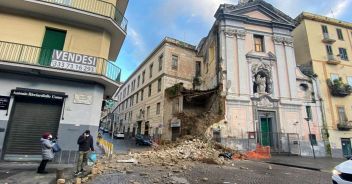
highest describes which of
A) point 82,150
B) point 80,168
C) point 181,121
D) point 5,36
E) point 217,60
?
point 217,60

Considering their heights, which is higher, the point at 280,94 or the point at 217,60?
the point at 217,60

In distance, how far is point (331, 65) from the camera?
2331cm

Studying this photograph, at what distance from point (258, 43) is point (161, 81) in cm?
1185

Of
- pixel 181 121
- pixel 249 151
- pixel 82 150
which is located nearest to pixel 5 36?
pixel 82 150

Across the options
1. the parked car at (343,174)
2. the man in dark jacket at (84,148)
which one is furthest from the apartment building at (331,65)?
the man in dark jacket at (84,148)

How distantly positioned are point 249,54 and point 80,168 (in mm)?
18219

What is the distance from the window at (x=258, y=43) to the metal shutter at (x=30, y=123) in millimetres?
18867

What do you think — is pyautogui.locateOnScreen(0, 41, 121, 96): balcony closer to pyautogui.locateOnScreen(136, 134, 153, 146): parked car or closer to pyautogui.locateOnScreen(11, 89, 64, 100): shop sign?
pyautogui.locateOnScreen(11, 89, 64, 100): shop sign

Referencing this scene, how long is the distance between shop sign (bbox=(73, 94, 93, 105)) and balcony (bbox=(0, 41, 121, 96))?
89 centimetres

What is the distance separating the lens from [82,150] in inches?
313

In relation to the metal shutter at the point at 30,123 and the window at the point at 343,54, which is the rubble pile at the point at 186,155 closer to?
the metal shutter at the point at 30,123

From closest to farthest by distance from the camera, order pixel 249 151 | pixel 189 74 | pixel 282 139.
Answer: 1. pixel 249 151
2. pixel 282 139
3. pixel 189 74

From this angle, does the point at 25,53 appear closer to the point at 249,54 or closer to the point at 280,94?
the point at 249,54

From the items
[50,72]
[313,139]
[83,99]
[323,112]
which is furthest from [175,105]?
[323,112]
